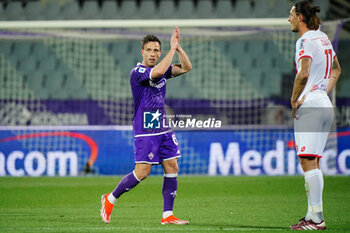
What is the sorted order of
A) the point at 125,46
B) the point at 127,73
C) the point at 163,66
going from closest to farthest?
the point at 163,66
the point at 127,73
the point at 125,46

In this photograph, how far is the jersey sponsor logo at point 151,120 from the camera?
6246mm

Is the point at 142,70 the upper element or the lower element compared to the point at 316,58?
lower

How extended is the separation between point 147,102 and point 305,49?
1.61m

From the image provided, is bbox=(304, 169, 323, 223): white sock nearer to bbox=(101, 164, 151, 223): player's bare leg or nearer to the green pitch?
the green pitch

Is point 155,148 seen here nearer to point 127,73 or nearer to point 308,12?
point 308,12

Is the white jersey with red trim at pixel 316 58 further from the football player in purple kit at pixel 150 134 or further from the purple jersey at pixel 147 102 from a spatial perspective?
the purple jersey at pixel 147 102

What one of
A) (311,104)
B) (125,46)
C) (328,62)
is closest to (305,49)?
(328,62)

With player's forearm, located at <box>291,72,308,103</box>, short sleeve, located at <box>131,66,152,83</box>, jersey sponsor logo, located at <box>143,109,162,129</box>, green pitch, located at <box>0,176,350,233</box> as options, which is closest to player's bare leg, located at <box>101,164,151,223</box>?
green pitch, located at <box>0,176,350,233</box>

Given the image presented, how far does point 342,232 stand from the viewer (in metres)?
5.45

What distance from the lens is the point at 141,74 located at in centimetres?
621

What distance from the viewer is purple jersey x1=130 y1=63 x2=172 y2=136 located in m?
6.25

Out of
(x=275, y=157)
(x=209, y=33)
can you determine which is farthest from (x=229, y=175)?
(x=209, y=33)

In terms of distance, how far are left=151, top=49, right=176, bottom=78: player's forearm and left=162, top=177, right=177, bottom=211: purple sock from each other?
3.41 ft

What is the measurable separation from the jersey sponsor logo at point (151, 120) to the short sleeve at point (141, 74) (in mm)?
327
